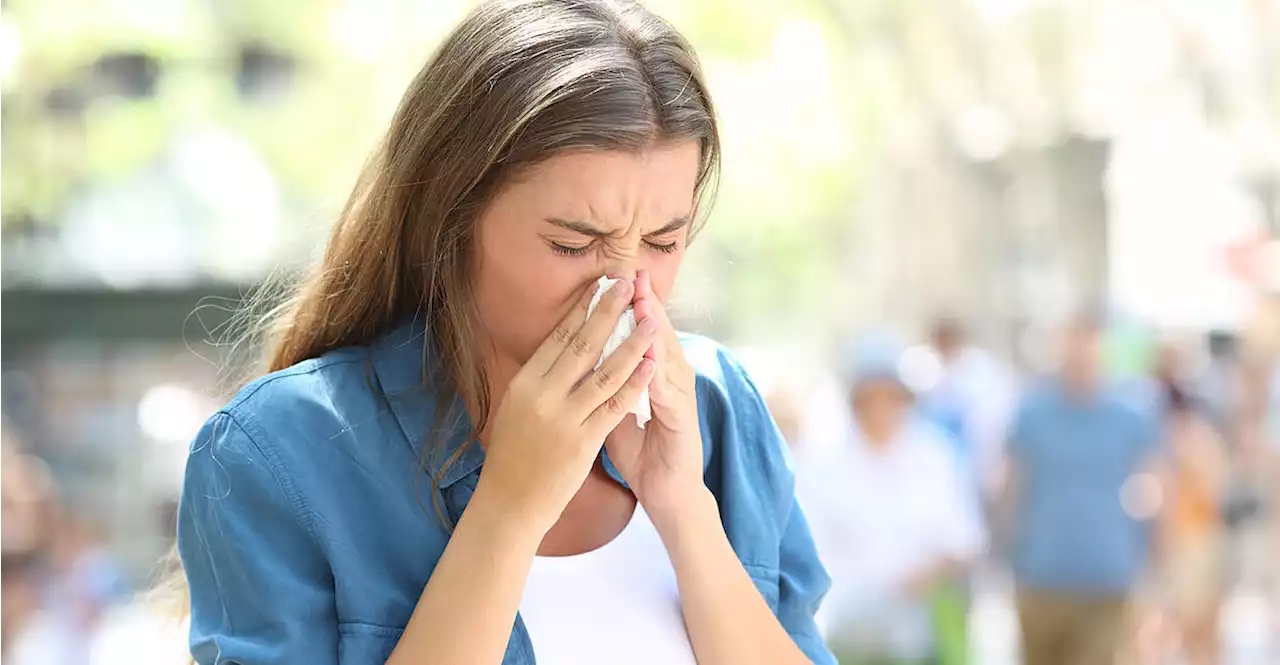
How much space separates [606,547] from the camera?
6.59 ft

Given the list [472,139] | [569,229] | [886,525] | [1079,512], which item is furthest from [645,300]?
[1079,512]

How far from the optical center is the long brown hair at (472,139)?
5.99 ft

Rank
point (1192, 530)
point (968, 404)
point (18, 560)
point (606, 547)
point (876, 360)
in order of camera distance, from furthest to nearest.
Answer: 1. point (968, 404)
2. point (1192, 530)
3. point (876, 360)
4. point (18, 560)
5. point (606, 547)

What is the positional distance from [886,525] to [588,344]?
14.4 ft

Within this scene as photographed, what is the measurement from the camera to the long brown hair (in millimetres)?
1826

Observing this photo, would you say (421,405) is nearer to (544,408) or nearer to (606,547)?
(544,408)

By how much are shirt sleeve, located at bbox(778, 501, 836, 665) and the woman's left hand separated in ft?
0.74

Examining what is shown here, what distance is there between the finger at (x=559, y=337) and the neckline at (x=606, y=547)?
263mm

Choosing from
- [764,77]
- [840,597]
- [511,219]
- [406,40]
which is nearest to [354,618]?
[511,219]

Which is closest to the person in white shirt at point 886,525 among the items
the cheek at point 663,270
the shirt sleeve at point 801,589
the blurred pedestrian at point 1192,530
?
the blurred pedestrian at point 1192,530

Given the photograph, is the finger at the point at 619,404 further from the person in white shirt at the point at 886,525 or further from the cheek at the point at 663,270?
the person in white shirt at the point at 886,525

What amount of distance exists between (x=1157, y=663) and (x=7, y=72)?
296 inches

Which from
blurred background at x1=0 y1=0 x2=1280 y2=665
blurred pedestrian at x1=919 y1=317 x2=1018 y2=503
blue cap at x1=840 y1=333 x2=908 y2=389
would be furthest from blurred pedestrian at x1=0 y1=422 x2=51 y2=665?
blurred pedestrian at x1=919 y1=317 x2=1018 y2=503

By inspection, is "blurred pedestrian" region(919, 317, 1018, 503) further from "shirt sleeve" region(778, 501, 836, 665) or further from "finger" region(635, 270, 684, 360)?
"finger" region(635, 270, 684, 360)
